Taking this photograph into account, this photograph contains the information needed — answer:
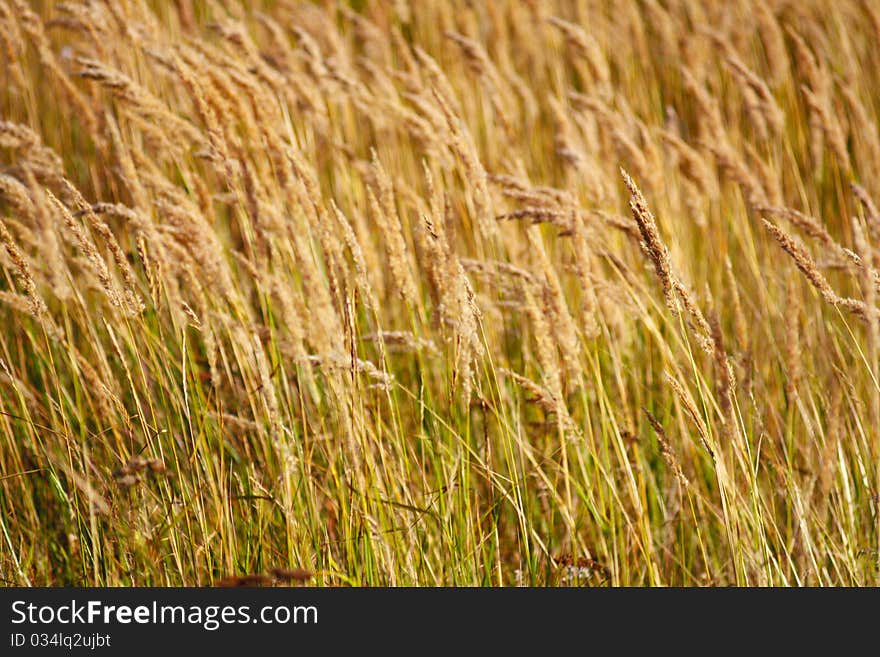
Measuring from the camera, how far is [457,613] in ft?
4.74

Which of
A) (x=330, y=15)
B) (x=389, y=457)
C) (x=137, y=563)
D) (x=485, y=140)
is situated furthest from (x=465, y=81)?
(x=137, y=563)

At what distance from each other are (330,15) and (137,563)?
2827 millimetres

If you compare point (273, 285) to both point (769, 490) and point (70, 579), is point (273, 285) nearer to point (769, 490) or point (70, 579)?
point (70, 579)

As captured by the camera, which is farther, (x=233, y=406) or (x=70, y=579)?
(x=233, y=406)

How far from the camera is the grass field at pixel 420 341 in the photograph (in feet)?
5.00

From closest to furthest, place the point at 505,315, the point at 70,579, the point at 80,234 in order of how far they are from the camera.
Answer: the point at 80,234
the point at 70,579
the point at 505,315

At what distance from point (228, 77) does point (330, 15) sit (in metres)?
1.90

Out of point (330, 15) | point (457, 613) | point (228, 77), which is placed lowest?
point (457, 613)

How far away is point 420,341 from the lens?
1594 mm

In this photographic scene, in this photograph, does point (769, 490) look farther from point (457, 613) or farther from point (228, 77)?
point (228, 77)

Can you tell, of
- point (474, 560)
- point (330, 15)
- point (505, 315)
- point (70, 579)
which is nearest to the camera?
point (474, 560)

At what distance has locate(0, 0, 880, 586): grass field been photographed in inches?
Answer: 60.0

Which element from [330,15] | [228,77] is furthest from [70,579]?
[330,15]

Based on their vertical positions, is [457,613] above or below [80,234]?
below
